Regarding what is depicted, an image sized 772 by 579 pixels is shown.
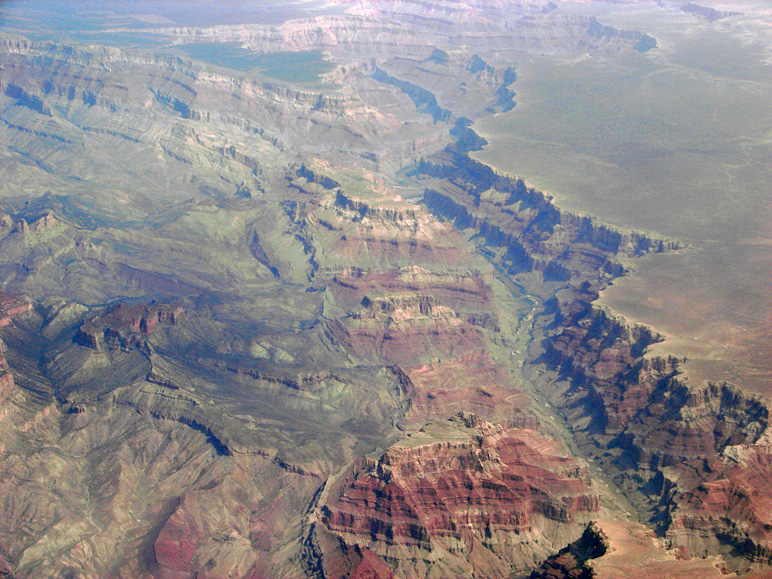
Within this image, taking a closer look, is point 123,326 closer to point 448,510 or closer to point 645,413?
point 448,510

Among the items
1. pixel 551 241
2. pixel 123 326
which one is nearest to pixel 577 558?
Result: pixel 123 326

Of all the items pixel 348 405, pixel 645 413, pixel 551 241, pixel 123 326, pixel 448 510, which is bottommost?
pixel 348 405

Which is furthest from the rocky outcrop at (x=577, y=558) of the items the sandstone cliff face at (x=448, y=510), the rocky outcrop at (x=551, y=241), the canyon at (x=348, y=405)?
the rocky outcrop at (x=551, y=241)

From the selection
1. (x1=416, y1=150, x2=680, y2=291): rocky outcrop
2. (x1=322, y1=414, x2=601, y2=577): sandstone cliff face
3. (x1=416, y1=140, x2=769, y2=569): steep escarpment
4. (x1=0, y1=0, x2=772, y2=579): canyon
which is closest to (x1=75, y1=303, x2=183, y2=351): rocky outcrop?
(x1=0, y1=0, x2=772, y2=579): canyon

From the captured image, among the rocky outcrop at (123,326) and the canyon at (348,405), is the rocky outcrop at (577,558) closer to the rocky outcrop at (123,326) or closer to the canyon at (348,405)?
the canyon at (348,405)

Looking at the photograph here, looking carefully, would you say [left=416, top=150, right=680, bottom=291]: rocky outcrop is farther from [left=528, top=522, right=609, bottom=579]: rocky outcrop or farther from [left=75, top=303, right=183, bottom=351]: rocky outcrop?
[left=528, top=522, right=609, bottom=579]: rocky outcrop

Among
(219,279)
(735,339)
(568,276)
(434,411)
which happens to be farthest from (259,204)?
(735,339)

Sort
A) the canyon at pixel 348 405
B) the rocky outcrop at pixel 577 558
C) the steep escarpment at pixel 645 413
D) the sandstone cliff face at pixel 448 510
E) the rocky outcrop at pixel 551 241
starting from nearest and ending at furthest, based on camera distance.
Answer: the rocky outcrop at pixel 577 558, the sandstone cliff face at pixel 448 510, the canyon at pixel 348 405, the steep escarpment at pixel 645 413, the rocky outcrop at pixel 551 241
